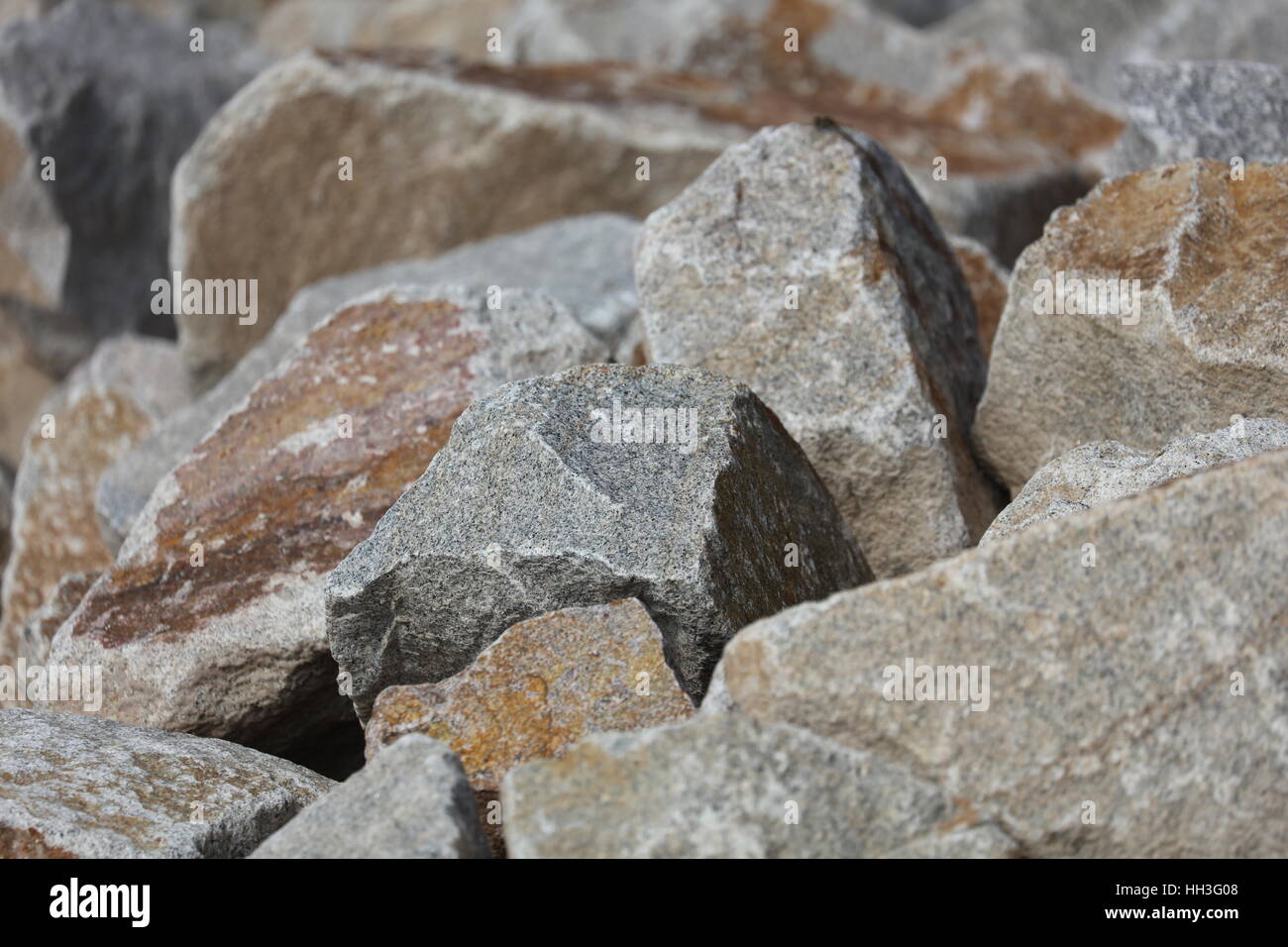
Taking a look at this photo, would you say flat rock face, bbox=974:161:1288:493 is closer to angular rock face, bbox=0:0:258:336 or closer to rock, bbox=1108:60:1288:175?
rock, bbox=1108:60:1288:175

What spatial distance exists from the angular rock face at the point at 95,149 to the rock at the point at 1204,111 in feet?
16.5

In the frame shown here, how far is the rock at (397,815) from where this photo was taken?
2498mm

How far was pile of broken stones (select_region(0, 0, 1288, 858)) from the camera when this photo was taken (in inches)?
98.3

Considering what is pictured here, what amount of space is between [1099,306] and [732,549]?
1246mm

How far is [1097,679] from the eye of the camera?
2.50 metres

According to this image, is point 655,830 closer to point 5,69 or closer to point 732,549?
point 732,549

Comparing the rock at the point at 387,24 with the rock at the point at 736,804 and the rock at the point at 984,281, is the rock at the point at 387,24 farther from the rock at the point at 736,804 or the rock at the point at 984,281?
the rock at the point at 736,804

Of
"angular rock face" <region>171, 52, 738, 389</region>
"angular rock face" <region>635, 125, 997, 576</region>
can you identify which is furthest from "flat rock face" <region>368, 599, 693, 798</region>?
"angular rock face" <region>171, 52, 738, 389</region>

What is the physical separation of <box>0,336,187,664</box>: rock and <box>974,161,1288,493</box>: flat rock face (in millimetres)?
3133

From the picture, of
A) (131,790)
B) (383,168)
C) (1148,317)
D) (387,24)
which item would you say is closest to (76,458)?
(383,168)

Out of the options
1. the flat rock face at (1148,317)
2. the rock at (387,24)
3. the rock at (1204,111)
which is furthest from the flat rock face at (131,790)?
the rock at (387,24)

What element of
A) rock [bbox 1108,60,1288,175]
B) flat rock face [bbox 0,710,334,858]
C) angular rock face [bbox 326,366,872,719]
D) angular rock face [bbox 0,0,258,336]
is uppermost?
angular rock face [bbox 0,0,258,336]

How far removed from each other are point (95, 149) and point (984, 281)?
4.74 metres

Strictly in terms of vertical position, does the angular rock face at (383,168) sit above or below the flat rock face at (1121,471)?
above
